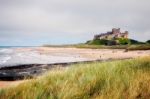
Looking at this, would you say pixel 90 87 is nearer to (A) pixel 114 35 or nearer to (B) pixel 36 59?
(B) pixel 36 59

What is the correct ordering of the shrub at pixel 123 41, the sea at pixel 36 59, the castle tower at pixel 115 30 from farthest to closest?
the castle tower at pixel 115 30 < the shrub at pixel 123 41 < the sea at pixel 36 59

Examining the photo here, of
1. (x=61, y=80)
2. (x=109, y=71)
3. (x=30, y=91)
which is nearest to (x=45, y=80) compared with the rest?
(x=61, y=80)

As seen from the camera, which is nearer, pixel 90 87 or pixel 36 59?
pixel 90 87

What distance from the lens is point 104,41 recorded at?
92625 millimetres

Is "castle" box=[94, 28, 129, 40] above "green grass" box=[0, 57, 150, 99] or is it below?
above

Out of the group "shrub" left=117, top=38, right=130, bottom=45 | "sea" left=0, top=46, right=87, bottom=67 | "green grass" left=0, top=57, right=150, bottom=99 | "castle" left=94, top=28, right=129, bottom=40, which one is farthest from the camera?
"castle" left=94, top=28, right=129, bottom=40

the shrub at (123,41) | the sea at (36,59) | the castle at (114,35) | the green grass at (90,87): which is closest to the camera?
the green grass at (90,87)

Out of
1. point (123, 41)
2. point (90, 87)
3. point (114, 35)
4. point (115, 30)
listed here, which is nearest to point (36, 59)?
point (90, 87)

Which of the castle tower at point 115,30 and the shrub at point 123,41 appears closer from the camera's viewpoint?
the shrub at point 123,41

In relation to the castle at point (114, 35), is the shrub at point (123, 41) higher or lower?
lower

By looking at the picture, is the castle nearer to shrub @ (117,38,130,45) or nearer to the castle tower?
the castle tower

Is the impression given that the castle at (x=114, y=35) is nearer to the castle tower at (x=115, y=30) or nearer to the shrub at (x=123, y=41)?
the castle tower at (x=115, y=30)

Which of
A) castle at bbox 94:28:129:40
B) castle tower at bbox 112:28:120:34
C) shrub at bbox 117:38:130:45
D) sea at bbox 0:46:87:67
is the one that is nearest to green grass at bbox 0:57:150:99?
sea at bbox 0:46:87:67

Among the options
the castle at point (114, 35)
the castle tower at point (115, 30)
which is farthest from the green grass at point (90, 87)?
the castle tower at point (115, 30)
